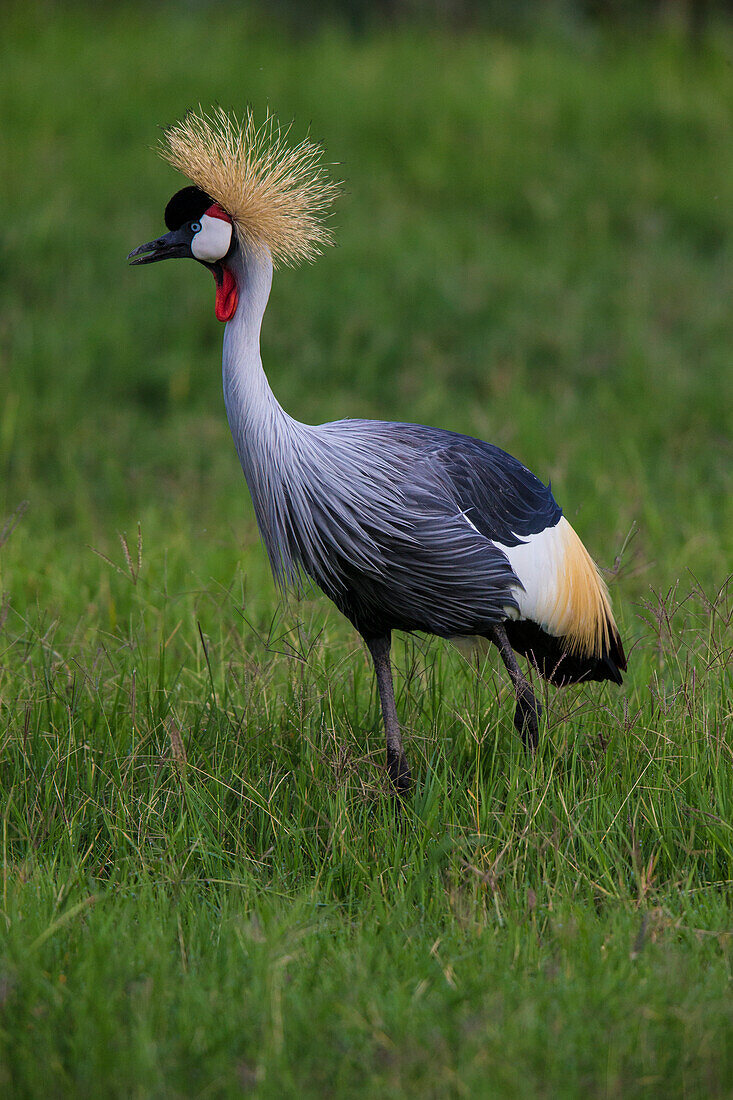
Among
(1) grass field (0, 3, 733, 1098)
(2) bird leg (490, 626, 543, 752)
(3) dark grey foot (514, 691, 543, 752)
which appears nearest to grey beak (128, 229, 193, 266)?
(1) grass field (0, 3, 733, 1098)

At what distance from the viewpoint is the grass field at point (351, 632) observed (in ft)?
6.97

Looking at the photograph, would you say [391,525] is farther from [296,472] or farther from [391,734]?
[391,734]

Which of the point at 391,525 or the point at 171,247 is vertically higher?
the point at 171,247

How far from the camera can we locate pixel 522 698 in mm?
3078

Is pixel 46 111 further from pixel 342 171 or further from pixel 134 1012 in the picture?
pixel 134 1012

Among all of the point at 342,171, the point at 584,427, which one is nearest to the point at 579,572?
the point at 584,427

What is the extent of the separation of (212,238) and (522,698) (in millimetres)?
1380

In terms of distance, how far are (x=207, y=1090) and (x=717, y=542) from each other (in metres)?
3.40

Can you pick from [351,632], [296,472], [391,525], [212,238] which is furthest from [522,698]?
[212,238]

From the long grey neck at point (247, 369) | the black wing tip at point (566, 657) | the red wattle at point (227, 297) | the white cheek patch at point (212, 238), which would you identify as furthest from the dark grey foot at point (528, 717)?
the white cheek patch at point (212, 238)

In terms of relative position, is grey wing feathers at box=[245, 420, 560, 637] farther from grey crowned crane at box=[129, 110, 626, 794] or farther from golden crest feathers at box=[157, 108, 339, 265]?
golden crest feathers at box=[157, 108, 339, 265]

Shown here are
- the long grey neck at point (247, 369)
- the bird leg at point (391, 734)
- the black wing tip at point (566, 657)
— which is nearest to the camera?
the long grey neck at point (247, 369)

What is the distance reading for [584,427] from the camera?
6281mm

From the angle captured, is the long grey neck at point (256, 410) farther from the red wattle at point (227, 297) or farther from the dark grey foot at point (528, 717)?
the dark grey foot at point (528, 717)
